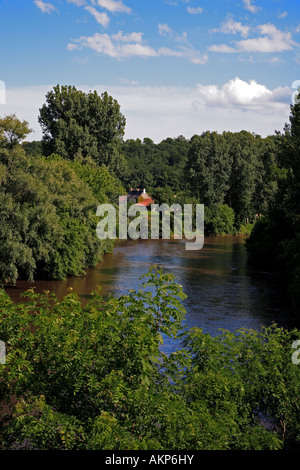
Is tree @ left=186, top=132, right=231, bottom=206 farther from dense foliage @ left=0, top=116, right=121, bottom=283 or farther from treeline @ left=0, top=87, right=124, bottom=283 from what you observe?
dense foliage @ left=0, top=116, right=121, bottom=283

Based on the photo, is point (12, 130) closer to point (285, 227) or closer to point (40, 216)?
point (40, 216)

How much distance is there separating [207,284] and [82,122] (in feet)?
112

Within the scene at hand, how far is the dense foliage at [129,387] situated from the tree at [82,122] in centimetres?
5195

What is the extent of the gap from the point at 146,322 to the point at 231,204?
72791mm

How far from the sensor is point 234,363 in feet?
37.3

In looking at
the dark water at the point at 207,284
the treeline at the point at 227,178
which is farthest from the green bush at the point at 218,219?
the dark water at the point at 207,284

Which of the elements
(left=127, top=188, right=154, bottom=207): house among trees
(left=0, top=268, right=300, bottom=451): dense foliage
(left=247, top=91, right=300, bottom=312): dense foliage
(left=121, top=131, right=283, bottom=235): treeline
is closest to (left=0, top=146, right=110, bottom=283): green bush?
(left=247, top=91, right=300, bottom=312): dense foliage

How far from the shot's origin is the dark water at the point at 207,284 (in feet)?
90.2

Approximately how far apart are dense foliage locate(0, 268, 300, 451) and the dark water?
9.07 metres

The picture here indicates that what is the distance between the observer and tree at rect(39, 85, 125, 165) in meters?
61.6

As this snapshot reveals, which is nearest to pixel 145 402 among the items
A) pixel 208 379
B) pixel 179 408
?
pixel 179 408

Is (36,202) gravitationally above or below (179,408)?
above

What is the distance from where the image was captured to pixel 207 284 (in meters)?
36.9
